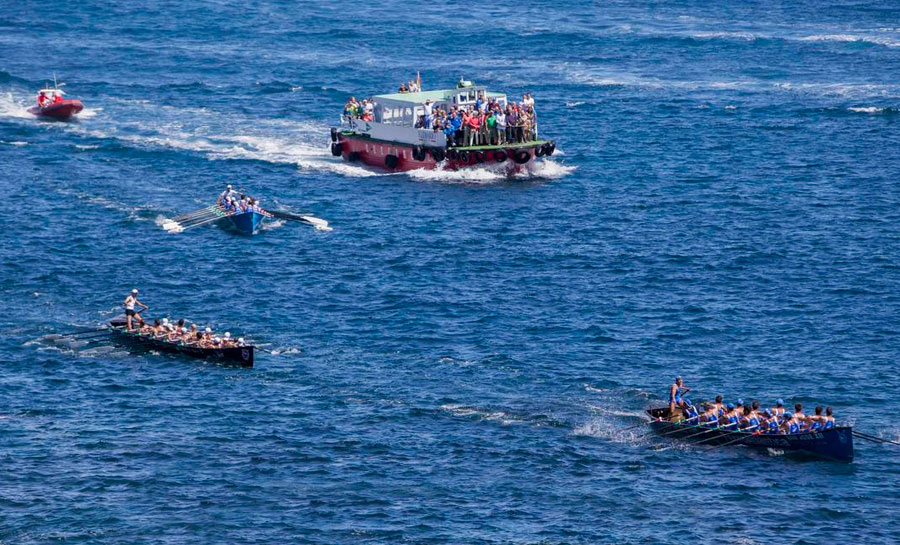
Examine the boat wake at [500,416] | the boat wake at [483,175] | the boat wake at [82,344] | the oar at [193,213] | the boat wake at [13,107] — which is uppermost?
the boat wake at [13,107]

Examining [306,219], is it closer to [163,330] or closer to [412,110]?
[412,110]

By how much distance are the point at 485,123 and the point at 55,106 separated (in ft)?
131

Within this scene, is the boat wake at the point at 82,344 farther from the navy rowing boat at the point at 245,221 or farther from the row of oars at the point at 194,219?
the row of oars at the point at 194,219

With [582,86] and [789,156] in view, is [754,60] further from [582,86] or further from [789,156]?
[789,156]

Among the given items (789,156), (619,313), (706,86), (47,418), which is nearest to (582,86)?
(706,86)

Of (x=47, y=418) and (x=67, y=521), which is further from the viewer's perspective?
(x=47, y=418)

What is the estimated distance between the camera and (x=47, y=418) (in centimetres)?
6981

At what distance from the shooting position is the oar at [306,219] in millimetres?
98938

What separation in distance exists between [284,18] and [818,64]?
6664 centimetres

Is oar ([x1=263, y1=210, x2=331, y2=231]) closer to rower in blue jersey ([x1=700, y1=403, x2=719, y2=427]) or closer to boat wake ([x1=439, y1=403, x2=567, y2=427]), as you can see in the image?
boat wake ([x1=439, y1=403, x2=567, y2=427])

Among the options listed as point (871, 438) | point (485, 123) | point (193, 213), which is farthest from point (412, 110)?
point (871, 438)

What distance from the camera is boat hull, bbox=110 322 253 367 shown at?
74.2m

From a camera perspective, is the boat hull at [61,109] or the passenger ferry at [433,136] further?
the boat hull at [61,109]

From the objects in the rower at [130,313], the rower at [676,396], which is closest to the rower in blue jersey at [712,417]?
the rower at [676,396]
